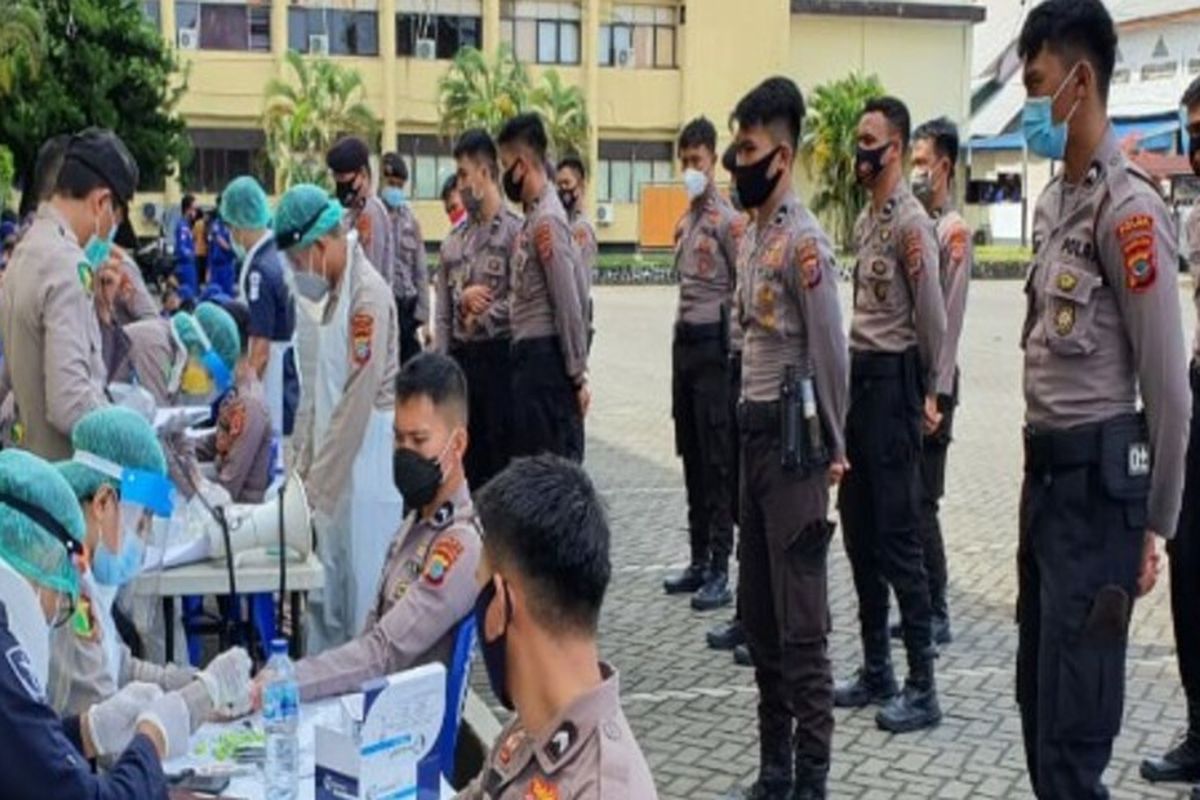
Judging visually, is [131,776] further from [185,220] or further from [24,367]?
[185,220]

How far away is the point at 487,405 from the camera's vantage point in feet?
23.0

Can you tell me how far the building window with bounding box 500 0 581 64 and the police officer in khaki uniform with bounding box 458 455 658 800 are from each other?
3980 cm

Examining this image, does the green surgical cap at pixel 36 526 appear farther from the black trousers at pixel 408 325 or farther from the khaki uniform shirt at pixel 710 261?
the black trousers at pixel 408 325

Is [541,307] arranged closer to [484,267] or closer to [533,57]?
[484,267]

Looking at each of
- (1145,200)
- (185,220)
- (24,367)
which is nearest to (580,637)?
(1145,200)

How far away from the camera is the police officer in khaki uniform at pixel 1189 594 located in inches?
180

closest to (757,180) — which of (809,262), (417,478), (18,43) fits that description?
(809,262)

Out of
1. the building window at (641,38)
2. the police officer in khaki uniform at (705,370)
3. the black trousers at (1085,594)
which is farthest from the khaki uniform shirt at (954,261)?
the building window at (641,38)

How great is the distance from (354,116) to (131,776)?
36692 millimetres

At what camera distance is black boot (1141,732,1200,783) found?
15.0 ft

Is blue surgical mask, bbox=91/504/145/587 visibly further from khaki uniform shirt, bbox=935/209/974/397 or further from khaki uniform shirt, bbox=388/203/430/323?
khaki uniform shirt, bbox=388/203/430/323

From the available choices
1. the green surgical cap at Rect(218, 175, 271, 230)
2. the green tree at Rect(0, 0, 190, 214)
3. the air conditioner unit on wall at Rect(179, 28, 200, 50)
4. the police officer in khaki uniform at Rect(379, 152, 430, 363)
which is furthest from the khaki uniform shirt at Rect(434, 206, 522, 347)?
the air conditioner unit on wall at Rect(179, 28, 200, 50)

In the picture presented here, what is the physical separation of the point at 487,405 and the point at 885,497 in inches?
99.5

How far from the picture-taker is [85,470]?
10.6ft
